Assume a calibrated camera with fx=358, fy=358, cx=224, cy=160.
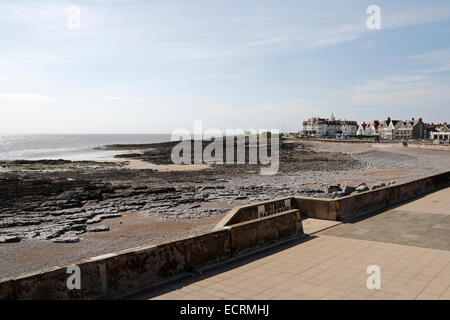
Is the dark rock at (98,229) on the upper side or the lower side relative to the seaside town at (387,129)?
lower

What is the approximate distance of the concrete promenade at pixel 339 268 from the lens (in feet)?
17.8

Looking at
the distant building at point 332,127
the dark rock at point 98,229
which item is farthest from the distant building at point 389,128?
the dark rock at point 98,229

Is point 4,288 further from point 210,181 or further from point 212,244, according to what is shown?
point 210,181

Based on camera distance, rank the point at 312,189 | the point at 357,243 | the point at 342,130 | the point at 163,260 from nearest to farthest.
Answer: the point at 163,260, the point at 357,243, the point at 312,189, the point at 342,130

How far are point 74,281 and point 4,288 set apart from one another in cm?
86

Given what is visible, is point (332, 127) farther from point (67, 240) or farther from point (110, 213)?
point (67, 240)

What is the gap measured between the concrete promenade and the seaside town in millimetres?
77403

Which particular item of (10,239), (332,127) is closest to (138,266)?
(10,239)

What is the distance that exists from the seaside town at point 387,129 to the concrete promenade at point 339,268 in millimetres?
77403

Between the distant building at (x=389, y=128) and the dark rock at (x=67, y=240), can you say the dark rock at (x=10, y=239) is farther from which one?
the distant building at (x=389, y=128)

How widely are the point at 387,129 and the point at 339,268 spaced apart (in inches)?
5193

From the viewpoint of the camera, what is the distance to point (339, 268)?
21.1 feet

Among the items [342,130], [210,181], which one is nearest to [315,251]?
[210,181]

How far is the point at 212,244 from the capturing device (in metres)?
6.86
